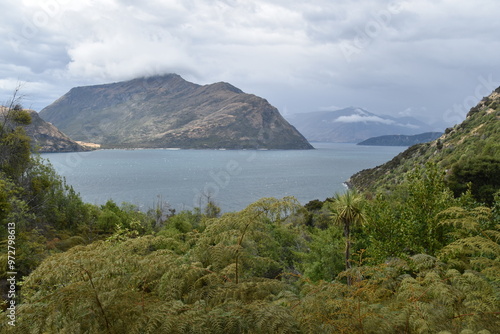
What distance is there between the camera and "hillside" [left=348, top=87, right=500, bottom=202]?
1266 inches

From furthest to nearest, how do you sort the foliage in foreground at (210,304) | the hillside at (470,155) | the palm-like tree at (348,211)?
the hillside at (470,155)
the palm-like tree at (348,211)
the foliage in foreground at (210,304)

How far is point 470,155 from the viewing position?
43531mm

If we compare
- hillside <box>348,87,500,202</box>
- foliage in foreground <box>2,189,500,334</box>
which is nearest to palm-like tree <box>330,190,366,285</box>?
foliage in foreground <box>2,189,500,334</box>

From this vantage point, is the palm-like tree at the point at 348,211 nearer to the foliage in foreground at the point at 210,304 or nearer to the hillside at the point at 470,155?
the foliage in foreground at the point at 210,304

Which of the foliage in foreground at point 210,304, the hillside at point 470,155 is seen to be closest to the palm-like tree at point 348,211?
the foliage in foreground at point 210,304

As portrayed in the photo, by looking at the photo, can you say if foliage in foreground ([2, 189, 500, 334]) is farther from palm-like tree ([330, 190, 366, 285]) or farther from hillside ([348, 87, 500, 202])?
hillside ([348, 87, 500, 202])

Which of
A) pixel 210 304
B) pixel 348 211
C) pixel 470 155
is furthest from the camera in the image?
pixel 470 155

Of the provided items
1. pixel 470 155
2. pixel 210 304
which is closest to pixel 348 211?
pixel 210 304

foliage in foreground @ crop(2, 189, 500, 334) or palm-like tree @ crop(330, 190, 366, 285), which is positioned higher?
foliage in foreground @ crop(2, 189, 500, 334)

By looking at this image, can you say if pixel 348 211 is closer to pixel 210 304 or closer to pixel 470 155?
pixel 210 304

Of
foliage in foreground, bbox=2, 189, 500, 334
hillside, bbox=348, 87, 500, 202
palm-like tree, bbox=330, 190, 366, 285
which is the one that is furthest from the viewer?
Answer: hillside, bbox=348, 87, 500, 202

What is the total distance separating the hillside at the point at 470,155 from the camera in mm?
32156

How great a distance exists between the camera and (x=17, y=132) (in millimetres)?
22344

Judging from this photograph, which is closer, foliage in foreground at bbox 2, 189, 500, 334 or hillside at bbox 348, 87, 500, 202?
foliage in foreground at bbox 2, 189, 500, 334
